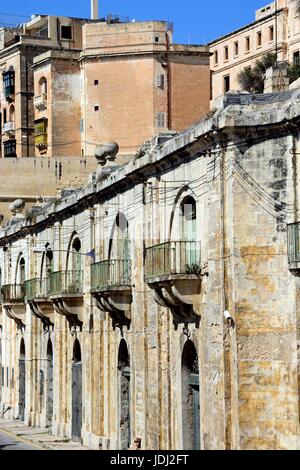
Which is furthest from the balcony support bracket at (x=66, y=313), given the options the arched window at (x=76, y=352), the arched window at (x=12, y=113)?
the arched window at (x=12, y=113)

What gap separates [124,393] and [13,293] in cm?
1394

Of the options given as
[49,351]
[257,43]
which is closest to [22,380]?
[49,351]

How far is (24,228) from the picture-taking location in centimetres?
4769

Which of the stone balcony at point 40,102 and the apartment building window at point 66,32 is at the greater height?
the apartment building window at point 66,32

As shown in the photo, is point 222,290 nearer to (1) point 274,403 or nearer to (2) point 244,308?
(2) point 244,308

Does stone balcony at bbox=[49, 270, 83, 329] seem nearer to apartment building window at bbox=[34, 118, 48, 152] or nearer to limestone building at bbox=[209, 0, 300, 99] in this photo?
limestone building at bbox=[209, 0, 300, 99]

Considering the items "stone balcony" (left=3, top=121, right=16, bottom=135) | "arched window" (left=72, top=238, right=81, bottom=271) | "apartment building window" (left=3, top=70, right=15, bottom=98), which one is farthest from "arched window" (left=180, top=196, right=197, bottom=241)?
"apartment building window" (left=3, top=70, right=15, bottom=98)

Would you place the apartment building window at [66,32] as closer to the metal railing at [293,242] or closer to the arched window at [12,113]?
the arched window at [12,113]

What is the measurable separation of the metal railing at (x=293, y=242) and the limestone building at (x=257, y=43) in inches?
1842

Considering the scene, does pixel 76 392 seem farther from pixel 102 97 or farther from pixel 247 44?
pixel 247 44

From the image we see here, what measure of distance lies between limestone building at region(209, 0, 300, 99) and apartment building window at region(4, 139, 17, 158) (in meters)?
13.8

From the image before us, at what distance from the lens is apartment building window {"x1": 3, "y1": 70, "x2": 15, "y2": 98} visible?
84.9 metres

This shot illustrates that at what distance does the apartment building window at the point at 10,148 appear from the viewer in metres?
84.4

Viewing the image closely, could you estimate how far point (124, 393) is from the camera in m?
35.2
